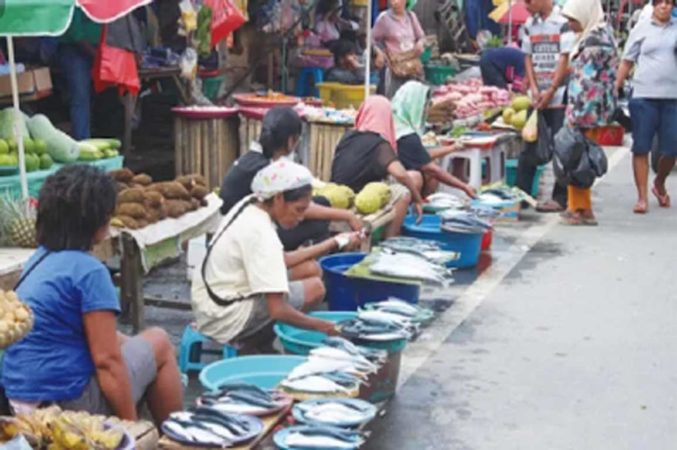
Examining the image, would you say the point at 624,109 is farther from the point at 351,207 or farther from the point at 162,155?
the point at 351,207

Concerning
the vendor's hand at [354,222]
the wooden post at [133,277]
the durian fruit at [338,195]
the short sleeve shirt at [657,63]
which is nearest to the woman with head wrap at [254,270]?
the wooden post at [133,277]

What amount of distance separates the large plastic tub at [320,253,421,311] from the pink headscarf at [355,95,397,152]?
1.70m

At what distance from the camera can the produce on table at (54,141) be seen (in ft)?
25.9

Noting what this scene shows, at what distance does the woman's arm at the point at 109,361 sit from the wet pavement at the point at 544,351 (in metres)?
1.43

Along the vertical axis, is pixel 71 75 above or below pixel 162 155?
above

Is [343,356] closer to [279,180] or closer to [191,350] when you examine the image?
[279,180]

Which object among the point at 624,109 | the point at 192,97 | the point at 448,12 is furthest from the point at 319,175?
the point at 448,12

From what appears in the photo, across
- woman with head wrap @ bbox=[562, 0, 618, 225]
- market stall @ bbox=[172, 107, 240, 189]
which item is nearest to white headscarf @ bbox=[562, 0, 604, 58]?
woman with head wrap @ bbox=[562, 0, 618, 225]

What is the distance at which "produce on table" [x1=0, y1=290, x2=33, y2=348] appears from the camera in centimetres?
340

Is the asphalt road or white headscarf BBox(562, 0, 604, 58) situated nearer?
the asphalt road

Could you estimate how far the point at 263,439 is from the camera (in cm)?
427

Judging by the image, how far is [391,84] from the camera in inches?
529

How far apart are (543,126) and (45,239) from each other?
24.1 feet

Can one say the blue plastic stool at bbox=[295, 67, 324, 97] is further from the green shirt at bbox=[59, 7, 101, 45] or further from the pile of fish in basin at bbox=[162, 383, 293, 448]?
the pile of fish in basin at bbox=[162, 383, 293, 448]
